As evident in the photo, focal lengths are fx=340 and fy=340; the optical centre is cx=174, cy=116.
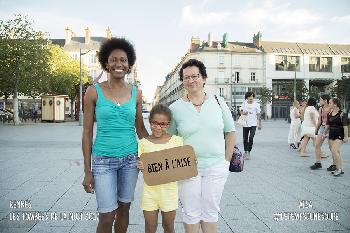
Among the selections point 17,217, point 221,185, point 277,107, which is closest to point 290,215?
point 221,185

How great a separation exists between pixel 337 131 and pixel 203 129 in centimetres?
541

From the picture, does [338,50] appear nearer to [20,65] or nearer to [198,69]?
[20,65]

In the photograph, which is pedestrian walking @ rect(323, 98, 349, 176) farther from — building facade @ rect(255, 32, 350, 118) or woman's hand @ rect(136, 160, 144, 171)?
building facade @ rect(255, 32, 350, 118)

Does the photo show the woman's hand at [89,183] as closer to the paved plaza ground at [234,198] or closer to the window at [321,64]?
the paved plaza ground at [234,198]

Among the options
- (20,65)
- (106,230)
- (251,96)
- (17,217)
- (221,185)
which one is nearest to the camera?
(106,230)

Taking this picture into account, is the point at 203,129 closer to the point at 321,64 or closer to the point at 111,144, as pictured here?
the point at 111,144

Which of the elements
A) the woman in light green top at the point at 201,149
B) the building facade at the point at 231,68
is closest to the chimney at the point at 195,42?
the building facade at the point at 231,68

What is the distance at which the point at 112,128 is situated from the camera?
9.45 ft

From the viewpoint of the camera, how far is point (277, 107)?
60.8m

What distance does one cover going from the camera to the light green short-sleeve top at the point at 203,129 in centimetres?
306

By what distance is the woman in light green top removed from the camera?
10.1 feet

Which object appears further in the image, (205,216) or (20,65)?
(20,65)

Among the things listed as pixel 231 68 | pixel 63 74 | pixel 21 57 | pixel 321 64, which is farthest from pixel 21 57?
pixel 321 64

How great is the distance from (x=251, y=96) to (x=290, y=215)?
5800 millimetres
